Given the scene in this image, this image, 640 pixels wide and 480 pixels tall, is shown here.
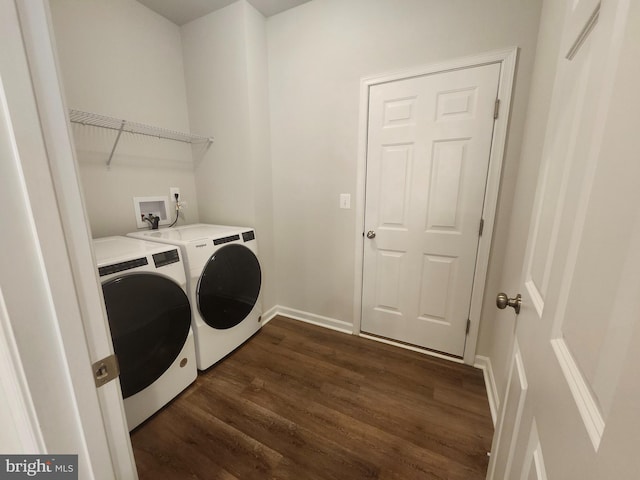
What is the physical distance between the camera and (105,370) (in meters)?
0.52

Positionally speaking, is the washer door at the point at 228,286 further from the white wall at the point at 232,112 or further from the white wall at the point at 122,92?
the white wall at the point at 122,92

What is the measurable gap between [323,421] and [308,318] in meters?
1.05

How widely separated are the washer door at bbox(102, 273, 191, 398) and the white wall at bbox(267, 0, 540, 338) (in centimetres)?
112

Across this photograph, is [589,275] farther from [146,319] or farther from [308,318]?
[308,318]

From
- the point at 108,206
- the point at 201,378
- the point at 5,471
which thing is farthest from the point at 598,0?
the point at 108,206

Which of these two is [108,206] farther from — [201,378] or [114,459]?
[114,459]

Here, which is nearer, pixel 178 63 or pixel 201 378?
pixel 201 378

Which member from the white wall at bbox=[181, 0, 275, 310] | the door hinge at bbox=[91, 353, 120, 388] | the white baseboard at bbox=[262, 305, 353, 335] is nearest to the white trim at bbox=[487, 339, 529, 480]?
the door hinge at bbox=[91, 353, 120, 388]

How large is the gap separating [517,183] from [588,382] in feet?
Result: 4.94

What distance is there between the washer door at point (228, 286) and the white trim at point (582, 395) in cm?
162

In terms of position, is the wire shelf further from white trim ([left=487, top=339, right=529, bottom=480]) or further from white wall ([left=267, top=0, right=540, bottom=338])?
white trim ([left=487, top=339, right=529, bottom=480])

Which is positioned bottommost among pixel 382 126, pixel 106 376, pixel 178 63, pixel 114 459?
pixel 114 459

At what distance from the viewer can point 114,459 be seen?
0.56 meters

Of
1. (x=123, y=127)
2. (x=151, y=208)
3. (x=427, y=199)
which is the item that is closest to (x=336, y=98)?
(x=427, y=199)
